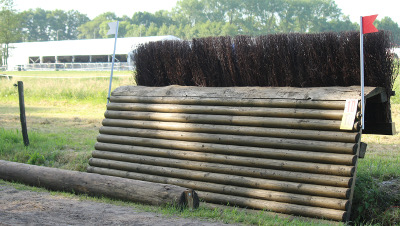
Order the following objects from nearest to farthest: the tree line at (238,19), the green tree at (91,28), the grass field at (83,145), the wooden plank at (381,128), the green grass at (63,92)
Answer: the grass field at (83,145)
the wooden plank at (381,128)
the green grass at (63,92)
the tree line at (238,19)
the green tree at (91,28)

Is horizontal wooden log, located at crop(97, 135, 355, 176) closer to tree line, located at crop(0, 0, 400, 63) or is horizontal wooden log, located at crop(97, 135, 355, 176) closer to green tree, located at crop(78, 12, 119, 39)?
tree line, located at crop(0, 0, 400, 63)

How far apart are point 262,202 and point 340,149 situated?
1178 mm

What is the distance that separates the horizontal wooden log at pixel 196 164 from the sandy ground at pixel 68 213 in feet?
4.01

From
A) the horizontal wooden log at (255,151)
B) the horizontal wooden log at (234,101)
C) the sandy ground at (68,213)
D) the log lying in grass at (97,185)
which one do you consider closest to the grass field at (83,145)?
the log lying in grass at (97,185)

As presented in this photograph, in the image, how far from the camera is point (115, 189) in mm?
6062

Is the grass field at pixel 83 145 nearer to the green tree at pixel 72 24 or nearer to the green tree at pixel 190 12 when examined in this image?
the green tree at pixel 190 12

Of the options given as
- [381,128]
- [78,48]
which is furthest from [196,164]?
[78,48]

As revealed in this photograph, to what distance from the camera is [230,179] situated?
6.07m

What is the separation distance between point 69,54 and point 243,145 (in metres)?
50.3

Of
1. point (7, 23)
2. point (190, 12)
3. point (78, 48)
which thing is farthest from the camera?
point (190, 12)

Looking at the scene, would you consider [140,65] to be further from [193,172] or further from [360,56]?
[360,56]

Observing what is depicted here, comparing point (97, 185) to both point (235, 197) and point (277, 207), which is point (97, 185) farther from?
point (277, 207)

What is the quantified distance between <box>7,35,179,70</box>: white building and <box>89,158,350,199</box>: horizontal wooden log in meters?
39.1

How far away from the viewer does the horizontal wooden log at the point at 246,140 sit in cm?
538
